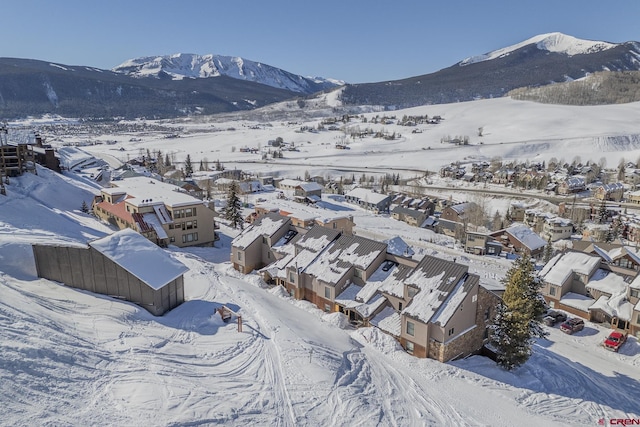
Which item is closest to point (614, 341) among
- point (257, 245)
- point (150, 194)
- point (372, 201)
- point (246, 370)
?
point (246, 370)

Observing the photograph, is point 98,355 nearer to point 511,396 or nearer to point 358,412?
point 358,412

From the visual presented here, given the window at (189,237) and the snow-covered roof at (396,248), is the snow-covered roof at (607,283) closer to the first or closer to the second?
the snow-covered roof at (396,248)

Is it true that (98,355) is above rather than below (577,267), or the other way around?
above

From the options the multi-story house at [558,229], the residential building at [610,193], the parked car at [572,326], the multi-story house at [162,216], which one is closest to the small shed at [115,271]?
the multi-story house at [162,216]

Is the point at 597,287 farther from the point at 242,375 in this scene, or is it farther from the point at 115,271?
the point at 115,271

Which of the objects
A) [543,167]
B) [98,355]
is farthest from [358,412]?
[543,167]

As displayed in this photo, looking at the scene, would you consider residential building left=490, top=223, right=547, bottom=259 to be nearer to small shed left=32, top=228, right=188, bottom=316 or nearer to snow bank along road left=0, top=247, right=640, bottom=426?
snow bank along road left=0, top=247, right=640, bottom=426
